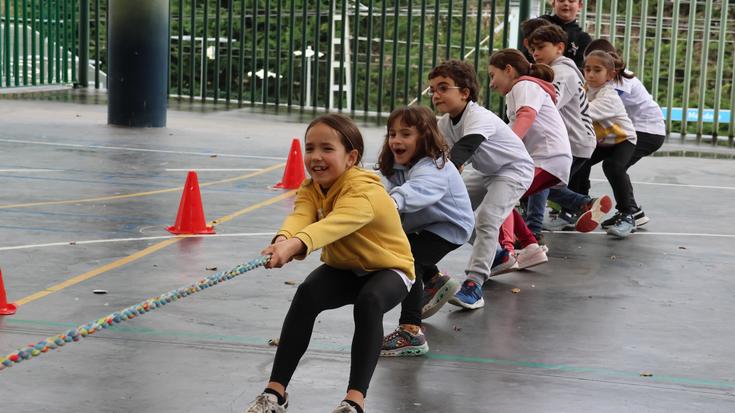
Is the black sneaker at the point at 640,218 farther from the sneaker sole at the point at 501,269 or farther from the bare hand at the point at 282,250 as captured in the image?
the bare hand at the point at 282,250

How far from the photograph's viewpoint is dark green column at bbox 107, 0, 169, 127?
17.3 meters

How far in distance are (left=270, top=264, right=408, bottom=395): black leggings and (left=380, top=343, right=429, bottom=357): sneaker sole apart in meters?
1.00

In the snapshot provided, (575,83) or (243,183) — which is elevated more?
(575,83)

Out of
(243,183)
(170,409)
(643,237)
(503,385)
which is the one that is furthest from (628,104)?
(170,409)

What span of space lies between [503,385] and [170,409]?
1550mm

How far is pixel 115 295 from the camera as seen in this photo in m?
7.05

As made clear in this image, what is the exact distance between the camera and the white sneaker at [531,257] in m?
8.42

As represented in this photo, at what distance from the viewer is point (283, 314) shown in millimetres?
6777

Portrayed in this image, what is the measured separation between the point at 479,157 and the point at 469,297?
88cm

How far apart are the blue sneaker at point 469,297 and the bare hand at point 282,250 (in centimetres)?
265

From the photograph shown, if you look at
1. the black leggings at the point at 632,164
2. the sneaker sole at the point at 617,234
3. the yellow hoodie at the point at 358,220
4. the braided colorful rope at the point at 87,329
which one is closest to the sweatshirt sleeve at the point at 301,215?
the yellow hoodie at the point at 358,220

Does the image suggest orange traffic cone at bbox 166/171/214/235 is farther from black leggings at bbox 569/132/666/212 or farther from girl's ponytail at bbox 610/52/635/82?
girl's ponytail at bbox 610/52/635/82

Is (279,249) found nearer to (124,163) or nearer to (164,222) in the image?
(164,222)

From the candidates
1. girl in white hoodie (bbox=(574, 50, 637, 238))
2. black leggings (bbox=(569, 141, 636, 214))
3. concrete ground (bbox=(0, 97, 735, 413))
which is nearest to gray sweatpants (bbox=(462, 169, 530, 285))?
concrete ground (bbox=(0, 97, 735, 413))
